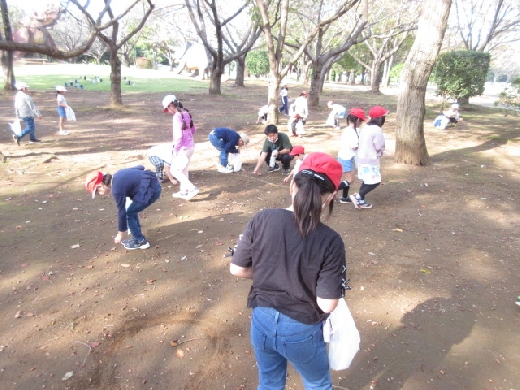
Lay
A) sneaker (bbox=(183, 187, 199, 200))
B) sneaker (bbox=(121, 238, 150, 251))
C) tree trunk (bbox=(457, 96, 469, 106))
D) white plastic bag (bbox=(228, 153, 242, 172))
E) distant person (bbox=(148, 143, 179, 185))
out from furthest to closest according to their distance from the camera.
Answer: tree trunk (bbox=(457, 96, 469, 106)), white plastic bag (bbox=(228, 153, 242, 172)), distant person (bbox=(148, 143, 179, 185)), sneaker (bbox=(183, 187, 199, 200)), sneaker (bbox=(121, 238, 150, 251))

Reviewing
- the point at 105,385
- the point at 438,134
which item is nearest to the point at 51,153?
the point at 105,385

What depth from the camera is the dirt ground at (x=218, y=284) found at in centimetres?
301

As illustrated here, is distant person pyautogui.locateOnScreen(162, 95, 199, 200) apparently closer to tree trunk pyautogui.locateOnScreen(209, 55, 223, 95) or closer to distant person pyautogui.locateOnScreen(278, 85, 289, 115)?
distant person pyautogui.locateOnScreen(278, 85, 289, 115)

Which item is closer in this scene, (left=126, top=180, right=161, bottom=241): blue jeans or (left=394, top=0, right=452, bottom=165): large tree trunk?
(left=126, top=180, right=161, bottom=241): blue jeans

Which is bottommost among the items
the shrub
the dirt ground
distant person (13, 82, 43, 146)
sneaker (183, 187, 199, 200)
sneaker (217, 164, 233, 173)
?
the dirt ground

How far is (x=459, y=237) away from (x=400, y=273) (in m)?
1.56

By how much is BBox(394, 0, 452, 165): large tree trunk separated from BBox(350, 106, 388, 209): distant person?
2.86m

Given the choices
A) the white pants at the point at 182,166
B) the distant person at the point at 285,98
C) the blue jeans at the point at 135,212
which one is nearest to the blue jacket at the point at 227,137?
the white pants at the point at 182,166

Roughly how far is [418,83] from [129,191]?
648 centimetres

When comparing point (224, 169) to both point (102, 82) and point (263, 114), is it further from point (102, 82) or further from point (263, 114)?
point (102, 82)

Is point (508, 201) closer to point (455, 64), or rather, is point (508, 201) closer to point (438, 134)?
point (438, 134)

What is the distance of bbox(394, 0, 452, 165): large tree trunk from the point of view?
765cm

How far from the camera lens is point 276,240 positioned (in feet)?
5.95

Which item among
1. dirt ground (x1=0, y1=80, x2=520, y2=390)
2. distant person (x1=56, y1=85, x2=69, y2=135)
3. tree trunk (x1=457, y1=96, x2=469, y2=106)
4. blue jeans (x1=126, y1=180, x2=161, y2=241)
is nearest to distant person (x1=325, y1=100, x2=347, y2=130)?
dirt ground (x1=0, y1=80, x2=520, y2=390)
